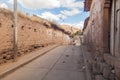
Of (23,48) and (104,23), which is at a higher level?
(104,23)

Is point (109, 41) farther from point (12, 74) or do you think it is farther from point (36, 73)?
point (12, 74)

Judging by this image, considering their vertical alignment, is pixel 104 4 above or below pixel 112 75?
above

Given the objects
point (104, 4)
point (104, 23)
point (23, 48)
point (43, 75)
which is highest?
point (104, 4)

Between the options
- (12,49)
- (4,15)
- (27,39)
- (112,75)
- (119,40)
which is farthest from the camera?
(27,39)

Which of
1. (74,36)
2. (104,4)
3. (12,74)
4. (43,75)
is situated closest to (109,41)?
(104,4)

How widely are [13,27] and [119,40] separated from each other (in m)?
6.04

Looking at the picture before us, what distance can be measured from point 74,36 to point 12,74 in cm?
4476

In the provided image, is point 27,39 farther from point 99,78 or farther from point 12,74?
point 99,78

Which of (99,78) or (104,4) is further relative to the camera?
(104,4)

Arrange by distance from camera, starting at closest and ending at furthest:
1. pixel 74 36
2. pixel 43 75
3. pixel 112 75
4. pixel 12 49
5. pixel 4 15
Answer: pixel 112 75 < pixel 43 75 < pixel 4 15 < pixel 12 49 < pixel 74 36

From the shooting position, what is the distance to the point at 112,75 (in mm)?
5082

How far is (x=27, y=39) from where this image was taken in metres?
13.3

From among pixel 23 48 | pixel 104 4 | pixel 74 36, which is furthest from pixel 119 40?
pixel 74 36

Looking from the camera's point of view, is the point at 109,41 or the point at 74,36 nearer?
the point at 109,41
